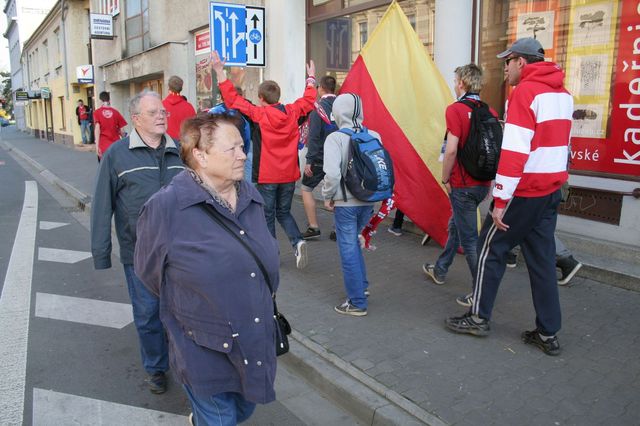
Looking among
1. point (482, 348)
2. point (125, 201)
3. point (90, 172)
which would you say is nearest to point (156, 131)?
point (125, 201)

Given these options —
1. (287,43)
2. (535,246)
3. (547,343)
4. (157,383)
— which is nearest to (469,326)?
(547,343)

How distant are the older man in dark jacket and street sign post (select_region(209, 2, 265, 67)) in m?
4.90

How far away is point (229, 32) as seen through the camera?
8211mm

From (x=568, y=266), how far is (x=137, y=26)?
17.2 metres

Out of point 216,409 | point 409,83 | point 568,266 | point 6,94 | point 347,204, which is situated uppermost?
point 6,94

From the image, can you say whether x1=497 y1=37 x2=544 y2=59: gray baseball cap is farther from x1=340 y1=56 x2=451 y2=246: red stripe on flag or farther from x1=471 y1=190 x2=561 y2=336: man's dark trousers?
x1=340 y1=56 x2=451 y2=246: red stripe on flag

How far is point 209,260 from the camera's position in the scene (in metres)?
2.00

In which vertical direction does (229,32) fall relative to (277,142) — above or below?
above

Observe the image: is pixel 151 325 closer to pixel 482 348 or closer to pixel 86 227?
pixel 482 348

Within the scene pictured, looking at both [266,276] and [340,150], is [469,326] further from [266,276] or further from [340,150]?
[266,276]

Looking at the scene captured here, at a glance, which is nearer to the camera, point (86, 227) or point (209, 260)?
point (209, 260)

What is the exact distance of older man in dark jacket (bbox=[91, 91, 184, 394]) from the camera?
330 centimetres

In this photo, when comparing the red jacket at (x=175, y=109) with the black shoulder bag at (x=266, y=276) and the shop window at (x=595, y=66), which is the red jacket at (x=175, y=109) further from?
the black shoulder bag at (x=266, y=276)

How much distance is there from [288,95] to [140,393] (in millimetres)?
7688
